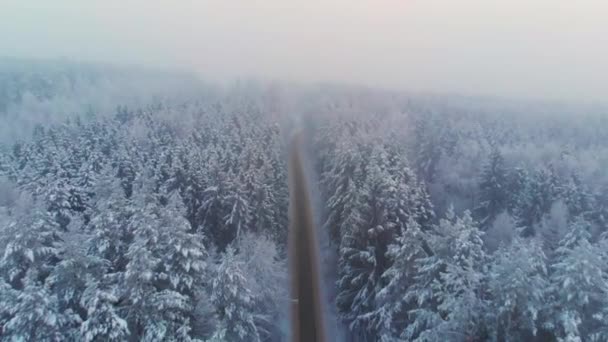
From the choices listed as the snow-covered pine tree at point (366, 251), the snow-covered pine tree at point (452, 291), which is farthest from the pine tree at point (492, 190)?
the snow-covered pine tree at point (452, 291)

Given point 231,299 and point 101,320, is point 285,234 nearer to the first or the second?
point 231,299

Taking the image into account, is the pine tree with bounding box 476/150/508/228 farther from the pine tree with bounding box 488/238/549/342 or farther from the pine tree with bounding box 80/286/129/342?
the pine tree with bounding box 80/286/129/342

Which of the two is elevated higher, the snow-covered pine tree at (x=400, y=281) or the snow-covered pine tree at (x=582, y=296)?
the snow-covered pine tree at (x=582, y=296)

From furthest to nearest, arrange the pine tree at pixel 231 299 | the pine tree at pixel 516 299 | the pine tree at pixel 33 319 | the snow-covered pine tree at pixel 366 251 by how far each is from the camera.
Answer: the snow-covered pine tree at pixel 366 251
the pine tree at pixel 231 299
the pine tree at pixel 516 299
the pine tree at pixel 33 319

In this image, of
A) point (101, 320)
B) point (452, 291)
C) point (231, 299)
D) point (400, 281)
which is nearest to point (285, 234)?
point (400, 281)

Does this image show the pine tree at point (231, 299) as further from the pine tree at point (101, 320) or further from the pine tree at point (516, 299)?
the pine tree at point (516, 299)

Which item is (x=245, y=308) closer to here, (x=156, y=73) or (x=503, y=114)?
(x=503, y=114)

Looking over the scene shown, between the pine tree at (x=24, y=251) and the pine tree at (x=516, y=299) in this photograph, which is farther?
the pine tree at (x=24, y=251)

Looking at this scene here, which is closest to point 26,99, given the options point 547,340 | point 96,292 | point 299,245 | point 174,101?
point 174,101

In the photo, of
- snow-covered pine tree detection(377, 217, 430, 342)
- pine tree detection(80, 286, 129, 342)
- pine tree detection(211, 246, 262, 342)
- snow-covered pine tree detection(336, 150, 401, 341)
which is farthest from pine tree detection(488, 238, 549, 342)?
pine tree detection(80, 286, 129, 342)
